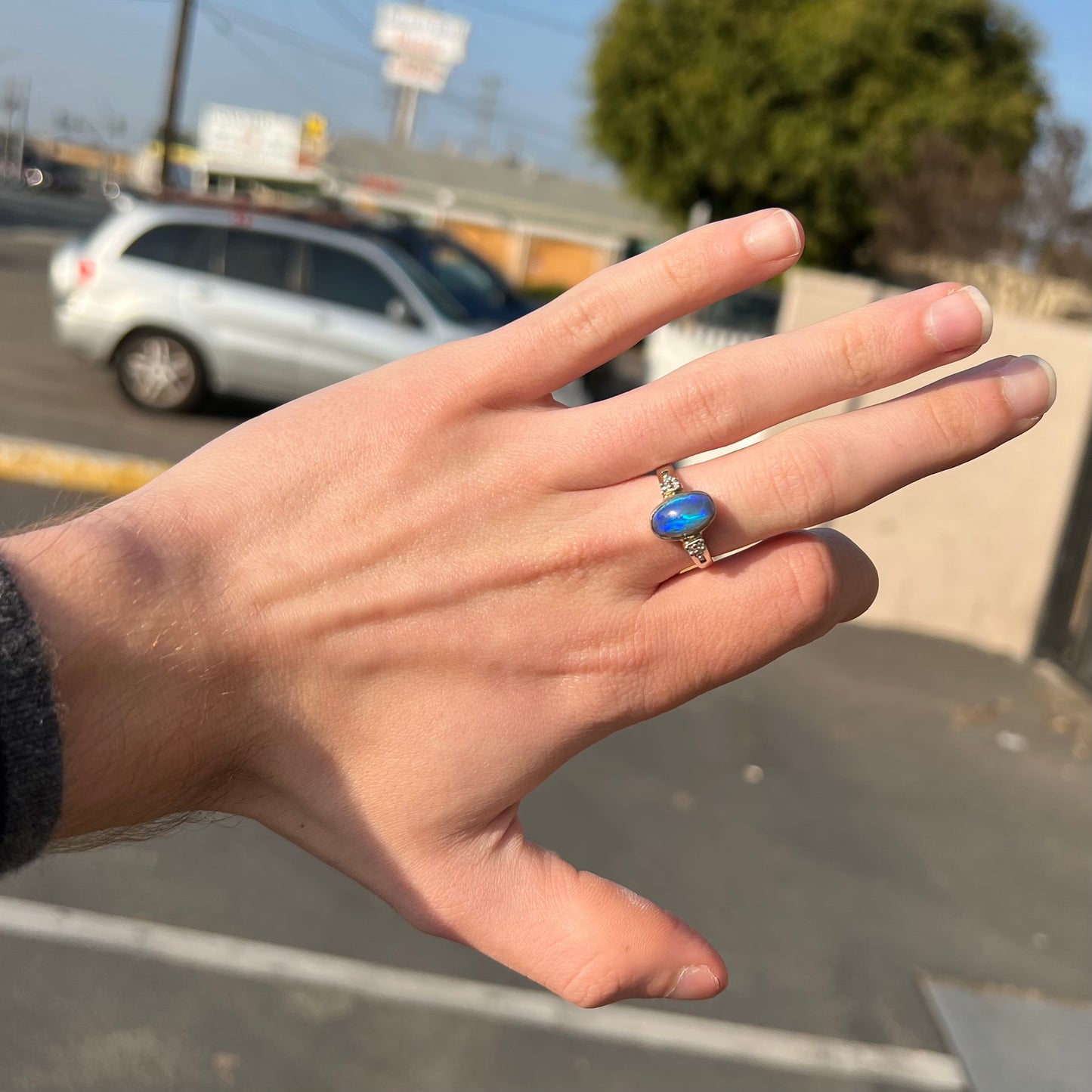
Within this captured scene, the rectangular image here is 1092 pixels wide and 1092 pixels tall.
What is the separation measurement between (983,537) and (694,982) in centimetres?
629

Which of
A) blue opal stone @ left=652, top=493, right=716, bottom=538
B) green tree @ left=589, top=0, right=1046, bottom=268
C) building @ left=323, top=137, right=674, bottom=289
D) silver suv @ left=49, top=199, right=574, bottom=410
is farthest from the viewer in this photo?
building @ left=323, top=137, right=674, bottom=289

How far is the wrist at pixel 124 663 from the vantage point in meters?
1.22

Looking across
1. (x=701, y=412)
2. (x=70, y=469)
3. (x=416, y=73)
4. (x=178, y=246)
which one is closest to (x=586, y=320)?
(x=701, y=412)

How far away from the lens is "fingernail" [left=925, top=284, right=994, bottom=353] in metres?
1.29

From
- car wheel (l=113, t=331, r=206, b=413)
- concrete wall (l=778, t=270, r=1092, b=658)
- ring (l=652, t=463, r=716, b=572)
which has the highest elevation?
ring (l=652, t=463, r=716, b=572)

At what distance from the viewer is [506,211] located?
1817 inches

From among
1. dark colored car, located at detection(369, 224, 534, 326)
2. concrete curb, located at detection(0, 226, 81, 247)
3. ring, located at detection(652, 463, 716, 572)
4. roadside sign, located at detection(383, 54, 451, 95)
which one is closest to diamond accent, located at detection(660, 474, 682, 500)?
ring, located at detection(652, 463, 716, 572)

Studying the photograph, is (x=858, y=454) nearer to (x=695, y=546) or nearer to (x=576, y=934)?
(x=695, y=546)

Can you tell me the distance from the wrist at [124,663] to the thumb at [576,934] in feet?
1.23

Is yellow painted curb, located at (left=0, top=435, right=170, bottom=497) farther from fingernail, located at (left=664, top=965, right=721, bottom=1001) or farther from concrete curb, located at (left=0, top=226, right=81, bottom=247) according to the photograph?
concrete curb, located at (left=0, top=226, right=81, bottom=247)

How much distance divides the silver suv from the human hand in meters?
8.71

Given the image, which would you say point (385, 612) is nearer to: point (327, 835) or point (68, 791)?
point (327, 835)

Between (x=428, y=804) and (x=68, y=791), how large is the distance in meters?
0.43

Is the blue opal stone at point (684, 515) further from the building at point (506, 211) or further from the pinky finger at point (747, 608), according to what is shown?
the building at point (506, 211)
